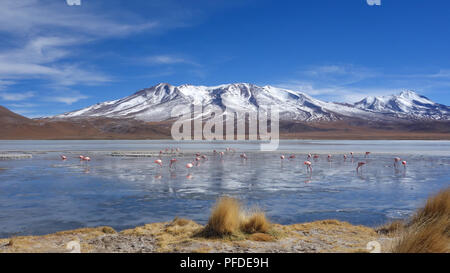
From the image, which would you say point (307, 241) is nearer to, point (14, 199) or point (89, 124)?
point (14, 199)

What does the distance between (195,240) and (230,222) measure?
73cm

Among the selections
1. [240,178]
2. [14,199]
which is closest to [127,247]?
[14,199]

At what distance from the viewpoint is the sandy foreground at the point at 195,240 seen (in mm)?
5805

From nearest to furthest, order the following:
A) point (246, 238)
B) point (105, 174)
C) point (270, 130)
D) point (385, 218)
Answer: point (246, 238), point (385, 218), point (105, 174), point (270, 130)

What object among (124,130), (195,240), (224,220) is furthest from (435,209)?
(124,130)

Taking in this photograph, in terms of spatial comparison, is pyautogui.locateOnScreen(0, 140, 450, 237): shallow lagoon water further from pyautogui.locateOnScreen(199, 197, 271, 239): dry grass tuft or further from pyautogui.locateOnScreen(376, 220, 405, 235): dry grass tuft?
pyautogui.locateOnScreen(199, 197, 271, 239): dry grass tuft

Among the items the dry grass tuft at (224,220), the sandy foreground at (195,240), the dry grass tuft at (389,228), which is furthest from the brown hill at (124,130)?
the dry grass tuft at (224,220)

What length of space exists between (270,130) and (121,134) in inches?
2457

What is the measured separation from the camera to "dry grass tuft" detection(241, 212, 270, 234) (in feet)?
22.1

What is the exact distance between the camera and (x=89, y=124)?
125812 mm

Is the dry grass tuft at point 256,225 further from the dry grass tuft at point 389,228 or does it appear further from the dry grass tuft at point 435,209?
the dry grass tuft at point 435,209

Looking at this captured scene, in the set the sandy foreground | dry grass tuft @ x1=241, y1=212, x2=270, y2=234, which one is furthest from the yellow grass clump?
the sandy foreground

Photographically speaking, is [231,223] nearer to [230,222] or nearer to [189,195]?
[230,222]
